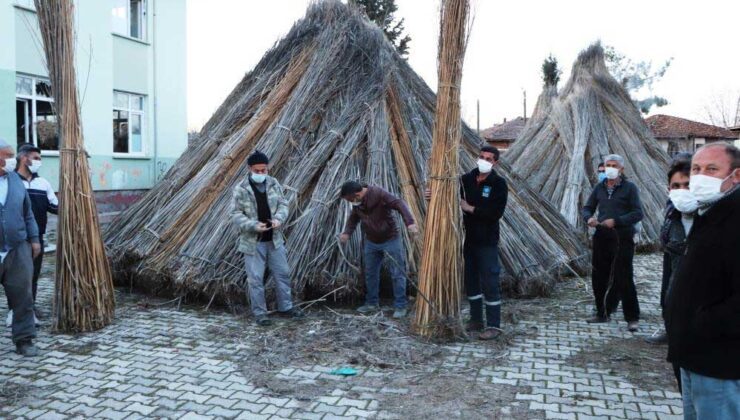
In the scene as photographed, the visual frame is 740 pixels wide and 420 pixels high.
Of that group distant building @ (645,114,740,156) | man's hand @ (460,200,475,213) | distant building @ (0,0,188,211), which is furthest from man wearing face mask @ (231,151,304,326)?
distant building @ (645,114,740,156)

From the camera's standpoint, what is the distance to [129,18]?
47.7 feet

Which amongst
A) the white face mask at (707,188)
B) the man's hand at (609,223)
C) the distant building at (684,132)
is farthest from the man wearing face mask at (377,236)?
the distant building at (684,132)

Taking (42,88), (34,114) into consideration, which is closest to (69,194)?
(34,114)

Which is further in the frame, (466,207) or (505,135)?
(505,135)

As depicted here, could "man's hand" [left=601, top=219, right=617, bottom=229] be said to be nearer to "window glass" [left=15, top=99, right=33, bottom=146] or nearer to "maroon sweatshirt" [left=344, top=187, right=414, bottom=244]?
"maroon sweatshirt" [left=344, top=187, right=414, bottom=244]

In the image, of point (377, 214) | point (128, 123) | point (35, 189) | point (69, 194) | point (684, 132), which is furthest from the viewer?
point (684, 132)

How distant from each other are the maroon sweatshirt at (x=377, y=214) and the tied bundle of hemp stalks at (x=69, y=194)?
2467mm

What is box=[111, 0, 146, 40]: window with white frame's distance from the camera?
46.3 ft

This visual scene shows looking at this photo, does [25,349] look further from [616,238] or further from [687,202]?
[616,238]

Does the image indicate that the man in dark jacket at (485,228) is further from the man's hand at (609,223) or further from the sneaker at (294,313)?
the sneaker at (294,313)

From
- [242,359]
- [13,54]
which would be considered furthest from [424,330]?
[13,54]

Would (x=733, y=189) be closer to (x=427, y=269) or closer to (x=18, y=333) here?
(x=427, y=269)

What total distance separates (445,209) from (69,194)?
11.0 ft

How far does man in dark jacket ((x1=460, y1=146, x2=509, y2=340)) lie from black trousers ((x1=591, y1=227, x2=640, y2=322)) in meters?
1.22
